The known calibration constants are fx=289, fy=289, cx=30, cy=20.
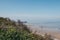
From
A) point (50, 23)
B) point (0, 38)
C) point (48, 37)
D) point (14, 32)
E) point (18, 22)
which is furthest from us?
point (50, 23)

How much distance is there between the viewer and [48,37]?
1159 cm

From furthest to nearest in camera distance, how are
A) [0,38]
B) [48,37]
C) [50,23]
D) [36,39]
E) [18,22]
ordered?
[50,23]
[18,22]
[48,37]
[36,39]
[0,38]

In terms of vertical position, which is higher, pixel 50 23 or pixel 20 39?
pixel 20 39

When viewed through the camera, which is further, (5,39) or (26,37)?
(26,37)

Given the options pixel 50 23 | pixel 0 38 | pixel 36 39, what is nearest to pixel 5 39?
pixel 0 38

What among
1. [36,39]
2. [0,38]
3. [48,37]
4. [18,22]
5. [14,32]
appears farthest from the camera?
[18,22]

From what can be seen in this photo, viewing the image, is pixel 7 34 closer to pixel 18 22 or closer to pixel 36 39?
pixel 36 39

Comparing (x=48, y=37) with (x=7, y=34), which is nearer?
(x=7, y=34)

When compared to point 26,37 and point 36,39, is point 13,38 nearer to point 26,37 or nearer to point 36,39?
point 26,37

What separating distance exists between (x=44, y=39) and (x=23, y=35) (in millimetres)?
1605

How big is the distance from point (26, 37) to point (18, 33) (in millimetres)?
313

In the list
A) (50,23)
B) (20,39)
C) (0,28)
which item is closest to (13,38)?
(20,39)

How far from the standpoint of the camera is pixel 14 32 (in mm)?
9664

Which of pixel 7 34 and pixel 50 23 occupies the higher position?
pixel 7 34
